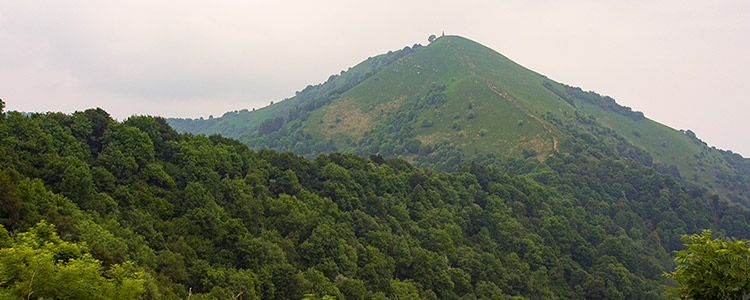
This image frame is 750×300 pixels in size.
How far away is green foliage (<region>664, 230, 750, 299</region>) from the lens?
48.4ft

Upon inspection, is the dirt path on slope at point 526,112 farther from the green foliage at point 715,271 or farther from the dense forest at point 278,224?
the green foliage at point 715,271

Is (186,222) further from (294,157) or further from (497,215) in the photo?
(497,215)

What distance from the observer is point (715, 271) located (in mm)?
15016

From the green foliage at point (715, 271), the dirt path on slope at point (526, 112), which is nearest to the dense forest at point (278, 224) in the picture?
the green foliage at point (715, 271)

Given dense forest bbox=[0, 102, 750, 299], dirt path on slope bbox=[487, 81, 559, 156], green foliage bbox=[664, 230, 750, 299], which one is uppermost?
dirt path on slope bbox=[487, 81, 559, 156]

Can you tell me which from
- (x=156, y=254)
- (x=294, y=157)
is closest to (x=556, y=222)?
(x=294, y=157)

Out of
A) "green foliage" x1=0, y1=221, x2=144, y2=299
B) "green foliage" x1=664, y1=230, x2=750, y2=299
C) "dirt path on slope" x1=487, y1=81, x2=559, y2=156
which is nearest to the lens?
"green foliage" x1=664, y1=230, x2=750, y2=299

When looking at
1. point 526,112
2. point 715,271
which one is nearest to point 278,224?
point 715,271

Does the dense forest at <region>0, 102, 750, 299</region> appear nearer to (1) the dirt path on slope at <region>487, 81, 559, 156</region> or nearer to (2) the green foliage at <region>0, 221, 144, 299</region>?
(2) the green foliage at <region>0, 221, 144, 299</region>

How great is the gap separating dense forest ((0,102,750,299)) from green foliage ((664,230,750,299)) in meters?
14.8

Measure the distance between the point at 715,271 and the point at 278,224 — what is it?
4476 centimetres

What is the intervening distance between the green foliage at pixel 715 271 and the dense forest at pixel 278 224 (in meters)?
14.8

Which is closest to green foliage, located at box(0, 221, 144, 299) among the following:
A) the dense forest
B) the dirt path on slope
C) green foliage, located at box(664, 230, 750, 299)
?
the dense forest

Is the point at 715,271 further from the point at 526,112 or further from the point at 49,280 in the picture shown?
the point at 526,112
